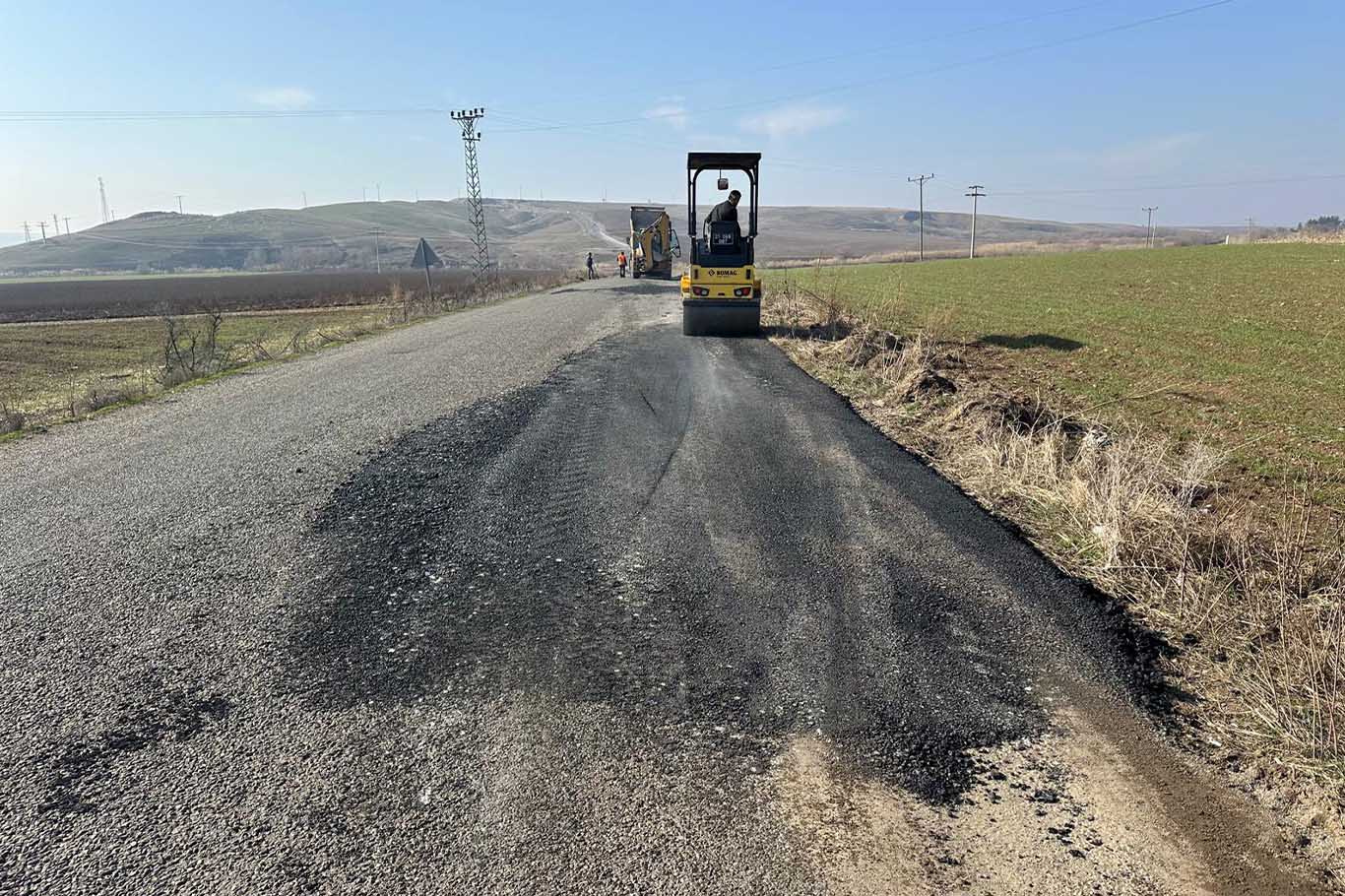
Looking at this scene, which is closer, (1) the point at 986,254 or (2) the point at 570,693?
(2) the point at 570,693

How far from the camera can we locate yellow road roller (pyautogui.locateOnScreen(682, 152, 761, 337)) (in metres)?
17.1

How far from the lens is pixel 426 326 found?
22.2 metres

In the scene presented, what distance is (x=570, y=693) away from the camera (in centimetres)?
387

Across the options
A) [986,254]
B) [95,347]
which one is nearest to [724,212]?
[95,347]

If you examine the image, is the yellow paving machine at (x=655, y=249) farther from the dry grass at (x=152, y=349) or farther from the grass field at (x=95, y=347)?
the grass field at (x=95, y=347)

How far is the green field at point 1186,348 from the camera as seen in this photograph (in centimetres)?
917

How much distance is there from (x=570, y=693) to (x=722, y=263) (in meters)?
14.2

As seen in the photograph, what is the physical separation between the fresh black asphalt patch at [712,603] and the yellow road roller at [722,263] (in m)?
9.58

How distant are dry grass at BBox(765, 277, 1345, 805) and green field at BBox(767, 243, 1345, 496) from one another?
1.20 metres

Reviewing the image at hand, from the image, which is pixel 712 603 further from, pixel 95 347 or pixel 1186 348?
pixel 95 347

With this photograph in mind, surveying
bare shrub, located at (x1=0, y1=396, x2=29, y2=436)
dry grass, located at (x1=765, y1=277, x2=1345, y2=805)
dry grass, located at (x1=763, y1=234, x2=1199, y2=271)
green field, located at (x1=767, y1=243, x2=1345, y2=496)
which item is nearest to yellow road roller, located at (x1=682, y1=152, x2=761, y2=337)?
green field, located at (x1=767, y1=243, x2=1345, y2=496)

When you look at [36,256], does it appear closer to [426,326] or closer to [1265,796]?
[426,326]

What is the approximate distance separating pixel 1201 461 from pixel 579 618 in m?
5.42

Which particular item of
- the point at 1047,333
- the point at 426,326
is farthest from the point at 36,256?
the point at 1047,333
